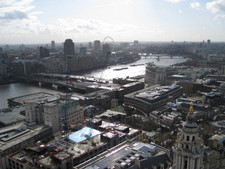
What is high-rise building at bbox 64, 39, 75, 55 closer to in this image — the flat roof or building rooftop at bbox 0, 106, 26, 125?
building rooftop at bbox 0, 106, 26, 125

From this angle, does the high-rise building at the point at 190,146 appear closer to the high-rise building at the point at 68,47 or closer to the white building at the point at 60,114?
the white building at the point at 60,114

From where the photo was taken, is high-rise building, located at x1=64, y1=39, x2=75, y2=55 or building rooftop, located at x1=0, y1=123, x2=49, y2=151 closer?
building rooftop, located at x1=0, y1=123, x2=49, y2=151

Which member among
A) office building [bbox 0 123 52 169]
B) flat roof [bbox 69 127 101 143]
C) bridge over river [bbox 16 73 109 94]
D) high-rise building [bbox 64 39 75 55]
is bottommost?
bridge over river [bbox 16 73 109 94]

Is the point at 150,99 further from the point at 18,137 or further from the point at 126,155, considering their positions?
the point at 126,155

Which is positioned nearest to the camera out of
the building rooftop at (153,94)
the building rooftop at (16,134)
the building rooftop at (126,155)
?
the building rooftop at (126,155)

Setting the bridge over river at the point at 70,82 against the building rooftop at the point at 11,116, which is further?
the bridge over river at the point at 70,82

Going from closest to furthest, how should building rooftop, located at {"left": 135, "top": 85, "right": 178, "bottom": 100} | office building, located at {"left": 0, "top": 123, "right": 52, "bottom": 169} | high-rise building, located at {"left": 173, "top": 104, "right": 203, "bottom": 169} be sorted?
1. high-rise building, located at {"left": 173, "top": 104, "right": 203, "bottom": 169}
2. office building, located at {"left": 0, "top": 123, "right": 52, "bottom": 169}
3. building rooftop, located at {"left": 135, "top": 85, "right": 178, "bottom": 100}

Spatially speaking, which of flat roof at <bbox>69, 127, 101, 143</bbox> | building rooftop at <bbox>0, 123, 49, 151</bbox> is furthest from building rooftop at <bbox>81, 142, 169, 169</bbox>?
building rooftop at <bbox>0, 123, 49, 151</bbox>

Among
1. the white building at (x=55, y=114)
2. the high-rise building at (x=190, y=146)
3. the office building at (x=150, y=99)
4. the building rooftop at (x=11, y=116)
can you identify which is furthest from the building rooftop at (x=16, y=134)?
the high-rise building at (x=190, y=146)

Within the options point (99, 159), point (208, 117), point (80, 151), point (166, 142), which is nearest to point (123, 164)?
point (99, 159)
